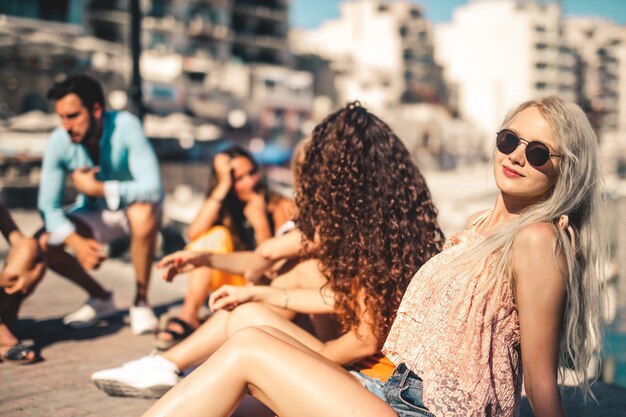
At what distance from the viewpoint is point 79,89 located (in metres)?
4.14

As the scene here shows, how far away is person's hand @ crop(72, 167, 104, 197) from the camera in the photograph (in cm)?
416

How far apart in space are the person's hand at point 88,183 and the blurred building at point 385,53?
59.1 metres

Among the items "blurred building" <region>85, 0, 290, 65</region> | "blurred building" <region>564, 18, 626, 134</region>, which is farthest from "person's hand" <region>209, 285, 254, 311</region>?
"blurred building" <region>564, 18, 626, 134</region>

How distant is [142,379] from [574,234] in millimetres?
2029

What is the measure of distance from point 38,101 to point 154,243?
3321 cm

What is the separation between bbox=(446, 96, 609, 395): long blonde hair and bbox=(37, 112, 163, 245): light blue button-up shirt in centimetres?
291

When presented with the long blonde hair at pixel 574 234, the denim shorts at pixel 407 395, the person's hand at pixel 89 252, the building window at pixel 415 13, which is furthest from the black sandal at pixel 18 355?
the building window at pixel 415 13

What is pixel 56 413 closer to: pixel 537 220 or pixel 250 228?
pixel 250 228

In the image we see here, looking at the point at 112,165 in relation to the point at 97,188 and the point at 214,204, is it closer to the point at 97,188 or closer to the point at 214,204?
the point at 97,188

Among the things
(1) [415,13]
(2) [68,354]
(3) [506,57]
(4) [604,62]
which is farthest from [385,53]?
(2) [68,354]

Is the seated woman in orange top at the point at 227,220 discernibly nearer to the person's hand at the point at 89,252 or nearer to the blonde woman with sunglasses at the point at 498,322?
the person's hand at the point at 89,252

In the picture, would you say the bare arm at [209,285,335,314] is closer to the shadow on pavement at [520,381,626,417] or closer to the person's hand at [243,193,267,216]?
the shadow on pavement at [520,381,626,417]

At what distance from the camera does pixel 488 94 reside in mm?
76875

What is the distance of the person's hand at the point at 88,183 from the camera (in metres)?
4.16
